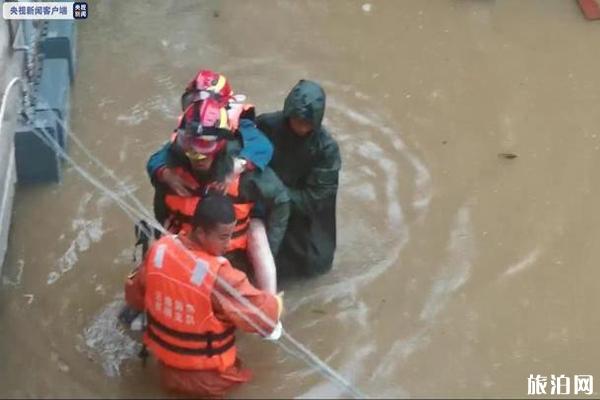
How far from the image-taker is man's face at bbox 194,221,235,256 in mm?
3803

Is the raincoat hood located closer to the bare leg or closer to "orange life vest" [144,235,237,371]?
the bare leg

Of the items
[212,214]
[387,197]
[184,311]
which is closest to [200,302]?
[184,311]

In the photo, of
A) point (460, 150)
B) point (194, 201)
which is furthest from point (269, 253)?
point (460, 150)

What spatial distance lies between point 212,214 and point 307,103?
31.3 inches

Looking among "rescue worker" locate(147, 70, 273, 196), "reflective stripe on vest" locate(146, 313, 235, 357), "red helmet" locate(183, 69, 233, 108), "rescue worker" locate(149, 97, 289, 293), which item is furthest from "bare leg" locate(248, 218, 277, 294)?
"red helmet" locate(183, 69, 233, 108)

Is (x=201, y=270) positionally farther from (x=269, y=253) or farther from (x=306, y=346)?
(x=306, y=346)

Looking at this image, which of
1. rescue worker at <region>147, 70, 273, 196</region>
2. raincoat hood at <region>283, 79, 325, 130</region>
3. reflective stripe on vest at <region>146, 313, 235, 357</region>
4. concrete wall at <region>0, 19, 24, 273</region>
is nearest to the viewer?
reflective stripe on vest at <region>146, 313, 235, 357</region>

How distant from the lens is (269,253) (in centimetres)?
445

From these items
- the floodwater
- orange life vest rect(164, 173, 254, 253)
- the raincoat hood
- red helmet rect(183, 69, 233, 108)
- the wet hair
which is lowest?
the floodwater

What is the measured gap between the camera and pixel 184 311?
3.88 meters

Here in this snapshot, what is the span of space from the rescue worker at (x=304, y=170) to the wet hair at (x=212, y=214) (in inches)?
29.1

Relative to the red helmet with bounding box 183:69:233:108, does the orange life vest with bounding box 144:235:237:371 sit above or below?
below

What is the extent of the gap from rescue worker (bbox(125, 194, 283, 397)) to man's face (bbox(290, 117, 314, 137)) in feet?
2.08

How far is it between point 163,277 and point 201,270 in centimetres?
15
